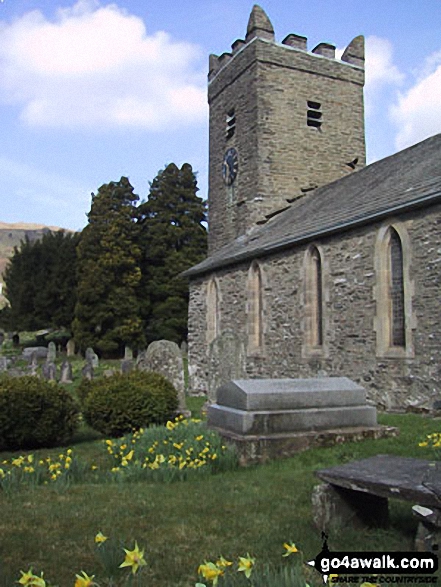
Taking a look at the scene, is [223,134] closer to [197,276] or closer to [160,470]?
[197,276]

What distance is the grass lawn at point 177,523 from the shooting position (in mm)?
3582

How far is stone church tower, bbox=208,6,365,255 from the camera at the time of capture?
21203 millimetres

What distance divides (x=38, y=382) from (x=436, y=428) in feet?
20.7

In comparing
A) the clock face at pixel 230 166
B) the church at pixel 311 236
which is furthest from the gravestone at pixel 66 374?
the clock face at pixel 230 166

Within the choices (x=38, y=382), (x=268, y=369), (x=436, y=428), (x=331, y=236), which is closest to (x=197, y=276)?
(x=268, y=369)

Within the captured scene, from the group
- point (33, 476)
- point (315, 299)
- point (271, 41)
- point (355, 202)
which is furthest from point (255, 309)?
point (33, 476)

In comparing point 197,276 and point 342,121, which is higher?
point 342,121

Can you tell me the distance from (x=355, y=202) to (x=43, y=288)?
2659cm

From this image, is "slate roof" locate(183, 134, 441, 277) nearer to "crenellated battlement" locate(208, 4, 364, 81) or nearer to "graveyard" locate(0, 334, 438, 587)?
"graveyard" locate(0, 334, 438, 587)

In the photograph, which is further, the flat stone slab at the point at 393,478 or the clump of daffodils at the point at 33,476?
the clump of daffodils at the point at 33,476

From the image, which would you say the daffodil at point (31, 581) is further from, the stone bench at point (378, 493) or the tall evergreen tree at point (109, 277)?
the tall evergreen tree at point (109, 277)

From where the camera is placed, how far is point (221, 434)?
7.17 metres

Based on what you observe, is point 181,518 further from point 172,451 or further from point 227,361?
point 227,361

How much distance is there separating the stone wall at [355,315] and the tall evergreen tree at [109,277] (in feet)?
47.2
